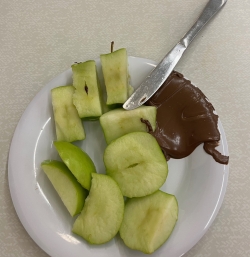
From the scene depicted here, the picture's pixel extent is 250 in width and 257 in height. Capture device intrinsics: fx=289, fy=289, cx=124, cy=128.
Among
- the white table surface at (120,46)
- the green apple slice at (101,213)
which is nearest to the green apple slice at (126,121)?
the green apple slice at (101,213)

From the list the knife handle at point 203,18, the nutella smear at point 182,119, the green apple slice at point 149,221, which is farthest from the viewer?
the knife handle at point 203,18

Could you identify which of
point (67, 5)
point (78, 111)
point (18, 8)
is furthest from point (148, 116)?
point (18, 8)

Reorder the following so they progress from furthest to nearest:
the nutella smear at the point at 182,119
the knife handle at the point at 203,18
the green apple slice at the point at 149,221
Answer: the knife handle at the point at 203,18 < the nutella smear at the point at 182,119 < the green apple slice at the point at 149,221

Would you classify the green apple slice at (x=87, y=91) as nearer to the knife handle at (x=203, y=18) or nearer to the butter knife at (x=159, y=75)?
the butter knife at (x=159, y=75)

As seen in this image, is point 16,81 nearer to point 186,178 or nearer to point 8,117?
point 8,117

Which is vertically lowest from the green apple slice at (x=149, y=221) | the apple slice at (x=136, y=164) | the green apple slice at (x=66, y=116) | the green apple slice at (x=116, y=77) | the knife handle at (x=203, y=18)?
the green apple slice at (x=149, y=221)

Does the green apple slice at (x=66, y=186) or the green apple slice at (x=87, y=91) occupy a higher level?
the green apple slice at (x=87, y=91)

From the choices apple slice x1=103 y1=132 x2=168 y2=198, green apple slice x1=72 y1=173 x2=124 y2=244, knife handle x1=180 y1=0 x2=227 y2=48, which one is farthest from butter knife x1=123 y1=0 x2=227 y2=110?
green apple slice x1=72 y1=173 x2=124 y2=244
